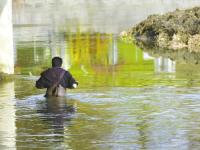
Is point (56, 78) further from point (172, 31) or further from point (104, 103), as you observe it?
point (172, 31)

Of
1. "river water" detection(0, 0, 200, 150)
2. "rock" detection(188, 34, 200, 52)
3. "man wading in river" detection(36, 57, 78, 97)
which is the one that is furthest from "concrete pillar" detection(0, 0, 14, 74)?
"rock" detection(188, 34, 200, 52)

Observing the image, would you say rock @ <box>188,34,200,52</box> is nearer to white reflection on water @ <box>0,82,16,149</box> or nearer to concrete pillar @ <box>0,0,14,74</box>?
concrete pillar @ <box>0,0,14,74</box>

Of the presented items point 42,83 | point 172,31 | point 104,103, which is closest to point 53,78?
point 42,83

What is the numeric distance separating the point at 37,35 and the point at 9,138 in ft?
77.4

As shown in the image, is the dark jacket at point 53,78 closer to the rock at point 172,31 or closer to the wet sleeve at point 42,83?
the wet sleeve at point 42,83

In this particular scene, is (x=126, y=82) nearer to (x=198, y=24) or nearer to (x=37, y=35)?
(x=198, y=24)

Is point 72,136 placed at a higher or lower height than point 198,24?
lower

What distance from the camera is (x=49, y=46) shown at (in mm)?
28297

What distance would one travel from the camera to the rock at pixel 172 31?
92.8 ft

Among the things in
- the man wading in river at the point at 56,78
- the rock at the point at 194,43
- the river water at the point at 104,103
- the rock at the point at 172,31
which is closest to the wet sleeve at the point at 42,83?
the man wading in river at the point at 56,78

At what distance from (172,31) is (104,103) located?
634 inches

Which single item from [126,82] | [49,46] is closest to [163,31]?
[49,46]

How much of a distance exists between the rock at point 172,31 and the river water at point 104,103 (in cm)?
208

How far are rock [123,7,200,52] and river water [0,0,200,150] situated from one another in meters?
2.08
